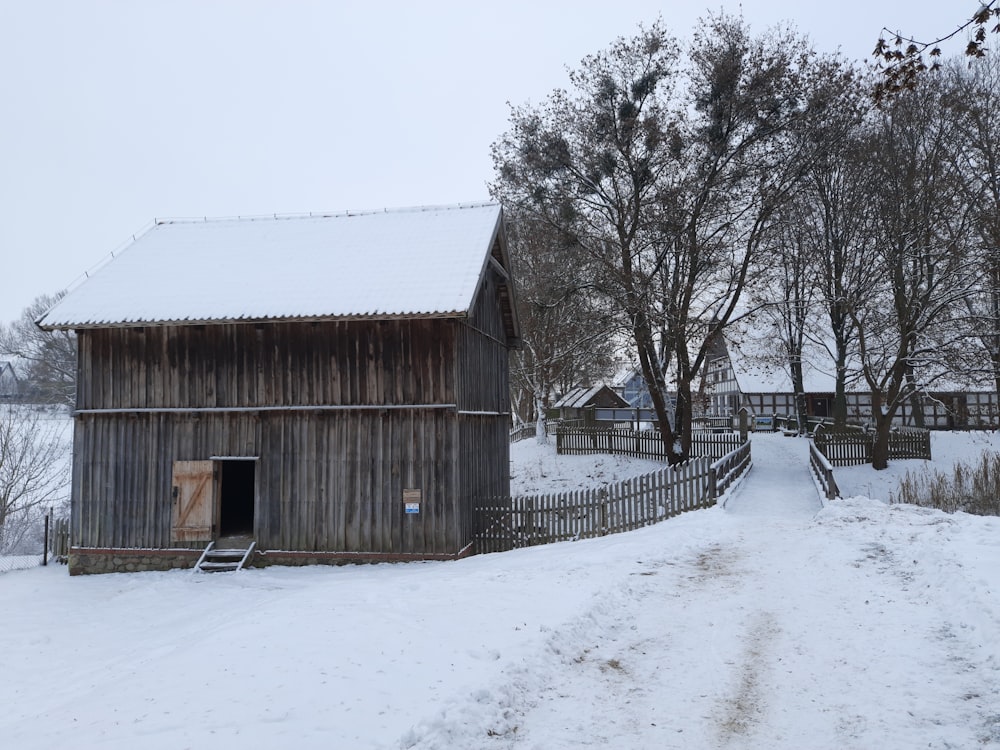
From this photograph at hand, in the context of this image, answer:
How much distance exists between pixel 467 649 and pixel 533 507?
32.3 ft

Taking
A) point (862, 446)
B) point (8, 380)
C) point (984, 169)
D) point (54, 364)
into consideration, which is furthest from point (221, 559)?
point (8, 380)

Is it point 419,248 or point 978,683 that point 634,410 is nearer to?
point 419,248

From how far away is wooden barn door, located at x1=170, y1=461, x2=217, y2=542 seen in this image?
16.9 meters

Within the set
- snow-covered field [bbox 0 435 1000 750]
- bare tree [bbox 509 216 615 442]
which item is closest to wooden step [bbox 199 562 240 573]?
snow-covered field [bbox 0 435 1000 750]

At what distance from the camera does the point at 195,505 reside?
55.6ft

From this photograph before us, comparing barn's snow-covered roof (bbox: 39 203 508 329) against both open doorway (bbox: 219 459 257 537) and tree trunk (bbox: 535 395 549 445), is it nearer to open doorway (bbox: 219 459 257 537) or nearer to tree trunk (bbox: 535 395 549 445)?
open doorway (bbox: 219 459 257 537)

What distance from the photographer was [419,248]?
18016 mm

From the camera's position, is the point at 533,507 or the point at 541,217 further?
the point at 541,217

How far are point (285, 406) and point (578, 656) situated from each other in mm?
10903

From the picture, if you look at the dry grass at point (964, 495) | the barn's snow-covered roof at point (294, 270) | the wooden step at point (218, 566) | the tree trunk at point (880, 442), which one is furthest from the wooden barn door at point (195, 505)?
the tree trunk at point (880, 442)

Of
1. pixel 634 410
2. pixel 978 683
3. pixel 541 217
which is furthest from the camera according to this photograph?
pixel 634 410

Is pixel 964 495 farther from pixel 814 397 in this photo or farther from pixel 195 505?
pixel 814 397

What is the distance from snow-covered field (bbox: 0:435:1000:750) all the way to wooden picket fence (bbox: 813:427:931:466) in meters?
16.8

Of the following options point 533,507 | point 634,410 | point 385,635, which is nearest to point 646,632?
point 385,635
